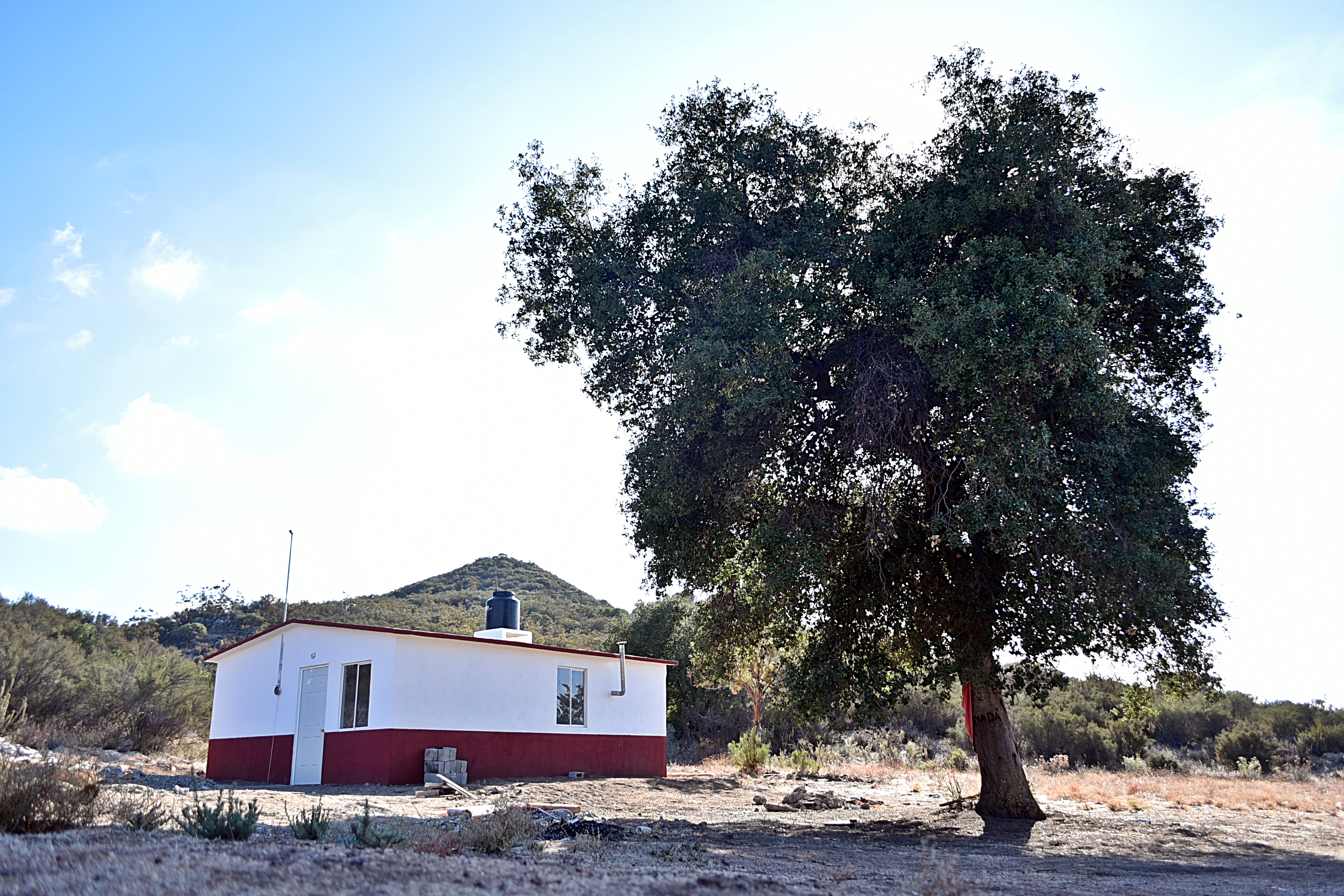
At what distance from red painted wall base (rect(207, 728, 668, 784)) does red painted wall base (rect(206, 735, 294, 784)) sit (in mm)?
17

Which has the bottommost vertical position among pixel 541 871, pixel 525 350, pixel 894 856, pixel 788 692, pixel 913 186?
pixel 894 856

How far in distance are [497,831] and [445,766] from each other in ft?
34.1

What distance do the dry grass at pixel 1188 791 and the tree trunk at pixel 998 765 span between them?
9.49 ft

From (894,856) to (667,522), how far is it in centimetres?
525

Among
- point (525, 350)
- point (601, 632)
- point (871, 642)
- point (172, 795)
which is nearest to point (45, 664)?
point (172, 795)

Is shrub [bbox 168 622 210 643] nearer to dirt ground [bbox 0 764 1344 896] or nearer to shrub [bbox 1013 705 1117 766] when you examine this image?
dirt ground [bbox 0 764 1344 896]

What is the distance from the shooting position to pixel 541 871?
4766 millimetres

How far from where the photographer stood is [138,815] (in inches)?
215

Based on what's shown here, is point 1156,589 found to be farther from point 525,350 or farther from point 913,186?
point 525,350

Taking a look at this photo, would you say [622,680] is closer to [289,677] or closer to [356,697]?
[356,697]

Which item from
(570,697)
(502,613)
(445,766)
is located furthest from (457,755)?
(502,613)

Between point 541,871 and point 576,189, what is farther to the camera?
point 576,189

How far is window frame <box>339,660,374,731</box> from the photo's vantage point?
1566 cm

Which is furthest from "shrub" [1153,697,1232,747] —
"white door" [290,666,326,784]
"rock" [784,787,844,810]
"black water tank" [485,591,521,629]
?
"white door" [290,666,326,784]
